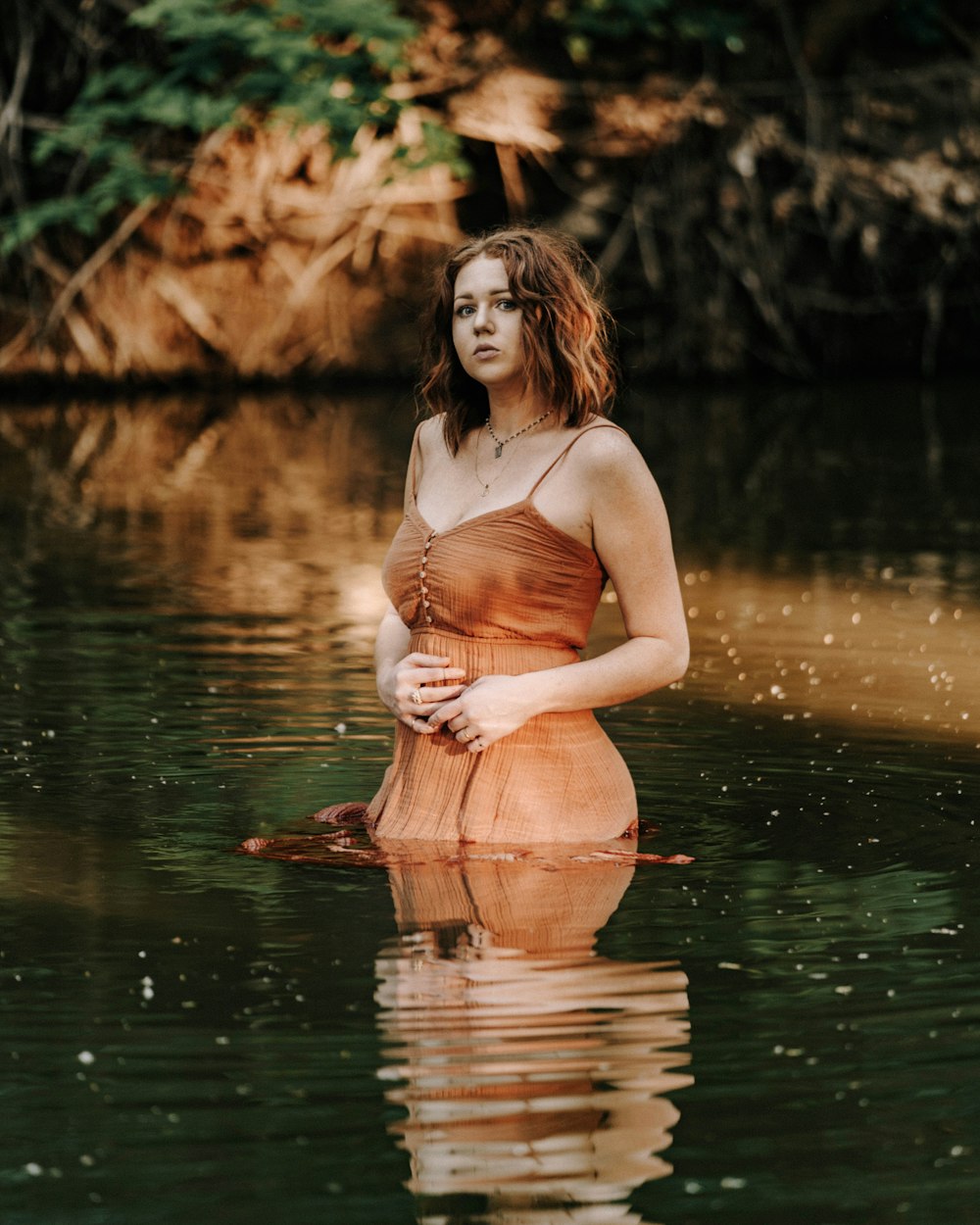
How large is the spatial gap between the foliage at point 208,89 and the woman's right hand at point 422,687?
12.4 meters

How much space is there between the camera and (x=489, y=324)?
3.99 metres

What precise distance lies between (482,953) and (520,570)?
76cm

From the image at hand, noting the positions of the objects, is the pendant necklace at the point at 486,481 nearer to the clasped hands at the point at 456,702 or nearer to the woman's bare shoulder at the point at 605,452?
the woman's bare shoulder at the point at 605,452

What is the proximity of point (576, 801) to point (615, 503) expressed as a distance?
0.59 m

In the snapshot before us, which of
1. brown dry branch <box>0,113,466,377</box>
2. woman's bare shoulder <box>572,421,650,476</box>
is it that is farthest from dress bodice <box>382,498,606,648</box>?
brown dry branch <box>0,113,466,377</box>

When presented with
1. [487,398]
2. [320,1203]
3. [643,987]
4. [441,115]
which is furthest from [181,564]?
[441,115]

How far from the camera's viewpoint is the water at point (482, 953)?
272 cm

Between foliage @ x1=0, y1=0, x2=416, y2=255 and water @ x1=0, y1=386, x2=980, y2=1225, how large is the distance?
905 centimetres

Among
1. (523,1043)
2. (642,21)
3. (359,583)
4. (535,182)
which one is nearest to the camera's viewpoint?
(523,1043)

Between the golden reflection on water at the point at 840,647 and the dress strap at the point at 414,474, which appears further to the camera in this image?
the golden reflection on water at the point at 840,647

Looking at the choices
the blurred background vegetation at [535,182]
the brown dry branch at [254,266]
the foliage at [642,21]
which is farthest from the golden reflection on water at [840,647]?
the brown dry branch at [254,266]

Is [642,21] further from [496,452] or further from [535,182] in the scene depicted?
[496,452]

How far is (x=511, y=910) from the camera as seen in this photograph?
3.82 meters

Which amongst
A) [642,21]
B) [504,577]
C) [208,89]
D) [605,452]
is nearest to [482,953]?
[504,577]
